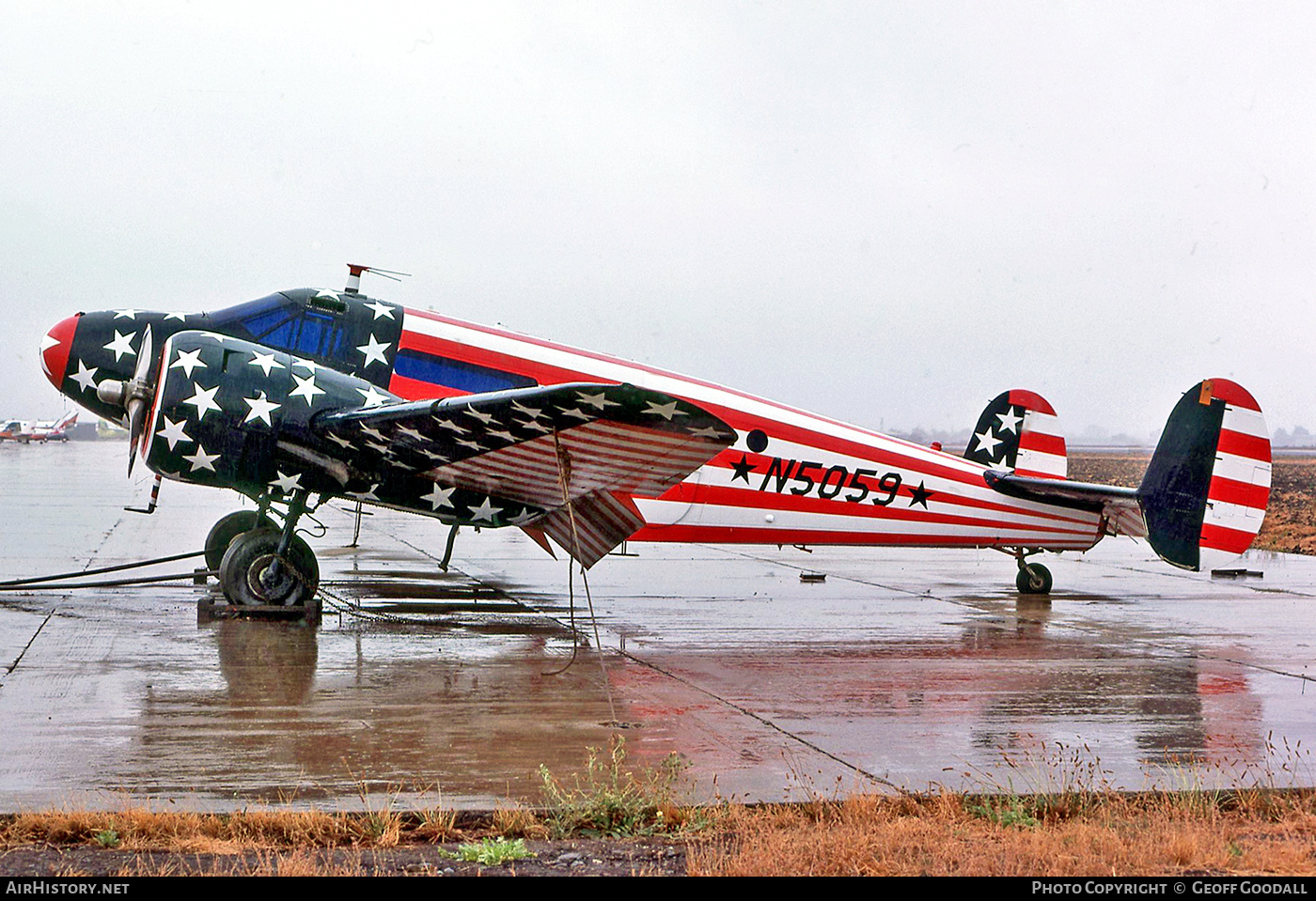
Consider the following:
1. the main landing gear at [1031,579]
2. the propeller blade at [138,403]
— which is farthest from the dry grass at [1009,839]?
the main landing gear at [1031,579]

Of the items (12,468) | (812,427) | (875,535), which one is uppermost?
(812,427)

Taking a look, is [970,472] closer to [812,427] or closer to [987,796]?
[812,427]

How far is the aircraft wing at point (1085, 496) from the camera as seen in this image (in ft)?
47.5

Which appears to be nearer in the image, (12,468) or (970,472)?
(970,472)

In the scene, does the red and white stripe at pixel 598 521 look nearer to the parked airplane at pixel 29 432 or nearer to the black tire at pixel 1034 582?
the black tire at pixel 1034 582

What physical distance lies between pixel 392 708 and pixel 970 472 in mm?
8904

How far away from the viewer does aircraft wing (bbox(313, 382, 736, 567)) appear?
8.12m

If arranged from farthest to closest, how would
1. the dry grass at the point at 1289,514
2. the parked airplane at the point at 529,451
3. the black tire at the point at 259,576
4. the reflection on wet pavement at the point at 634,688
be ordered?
the dry grass at the point at 1289,514, the black tire at the point at 259,576, the parked airplane at the point at 529,451, the reflection on wet pavement at the point at 634,688

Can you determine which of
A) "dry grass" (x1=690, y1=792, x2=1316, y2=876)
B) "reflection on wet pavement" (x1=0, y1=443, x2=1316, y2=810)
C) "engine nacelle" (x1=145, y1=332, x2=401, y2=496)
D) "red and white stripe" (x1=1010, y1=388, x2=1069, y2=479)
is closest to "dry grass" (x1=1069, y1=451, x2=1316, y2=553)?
"red and white stripe" (x1=1010, y1=388, x2=1069, y2=479)

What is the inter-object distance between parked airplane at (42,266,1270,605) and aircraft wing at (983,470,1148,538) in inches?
1.3

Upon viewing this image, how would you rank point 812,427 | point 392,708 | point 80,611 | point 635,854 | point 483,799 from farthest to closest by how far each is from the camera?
point 812,427 → point 80,611 → point 392,708 → point 483,799 → point 635,854

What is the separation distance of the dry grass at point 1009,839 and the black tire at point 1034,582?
10.1m
